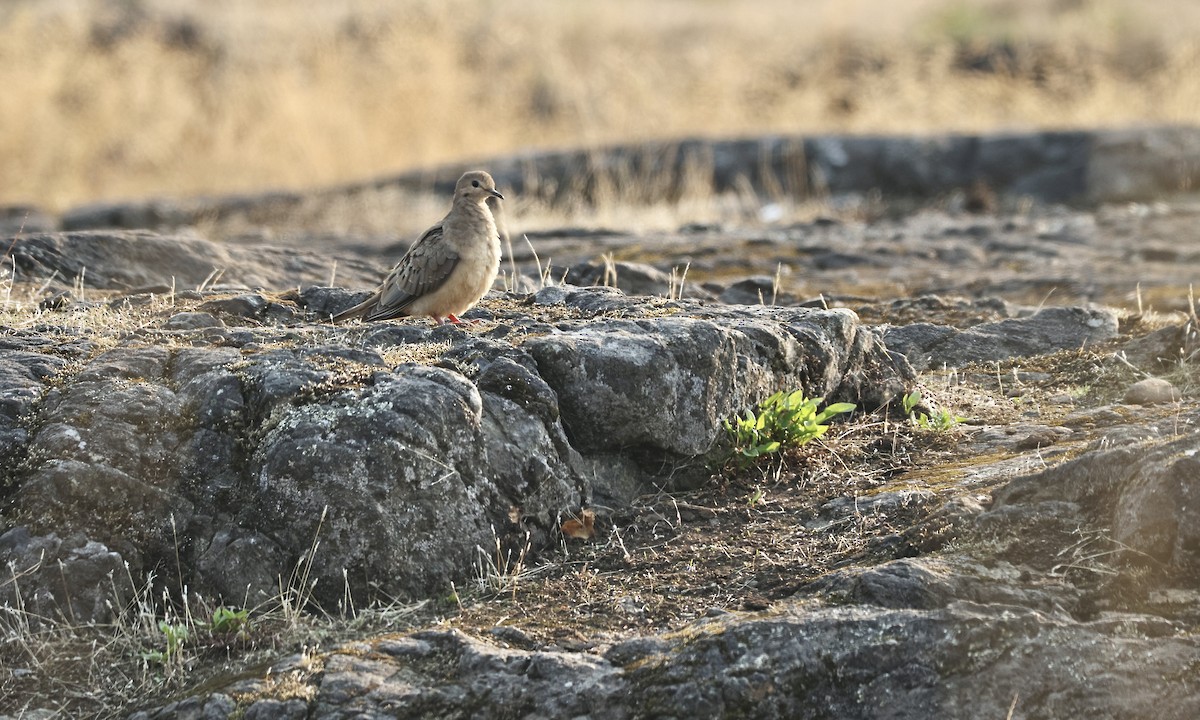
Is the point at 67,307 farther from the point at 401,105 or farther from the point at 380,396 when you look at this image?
the point at 401,105

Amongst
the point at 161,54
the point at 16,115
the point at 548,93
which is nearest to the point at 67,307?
the point at 16,115

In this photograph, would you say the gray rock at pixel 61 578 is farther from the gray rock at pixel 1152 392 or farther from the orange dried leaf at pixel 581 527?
the gray rock at pixel 1152 392

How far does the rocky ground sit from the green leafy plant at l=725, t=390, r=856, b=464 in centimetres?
6

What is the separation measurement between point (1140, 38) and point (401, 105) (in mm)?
12845

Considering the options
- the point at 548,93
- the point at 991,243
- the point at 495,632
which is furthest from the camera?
the point at 548,93

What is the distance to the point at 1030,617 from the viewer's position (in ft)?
12.0

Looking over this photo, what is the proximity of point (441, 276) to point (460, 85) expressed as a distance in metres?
14.0

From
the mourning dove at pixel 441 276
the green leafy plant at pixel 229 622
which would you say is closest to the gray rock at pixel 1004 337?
the mourning dove at pixel 441 276

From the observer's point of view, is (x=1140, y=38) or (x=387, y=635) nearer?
(x=387, y=635)

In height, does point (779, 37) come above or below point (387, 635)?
above

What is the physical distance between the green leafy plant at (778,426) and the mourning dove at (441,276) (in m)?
1.52

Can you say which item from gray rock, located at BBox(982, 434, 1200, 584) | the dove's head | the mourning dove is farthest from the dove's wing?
gray rock, located at BBox(982, 434, 1200, 584)

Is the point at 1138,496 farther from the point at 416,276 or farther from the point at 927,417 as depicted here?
the point at 416,276

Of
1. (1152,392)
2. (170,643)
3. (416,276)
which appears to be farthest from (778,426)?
(170,643)
